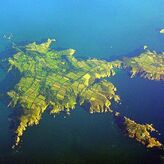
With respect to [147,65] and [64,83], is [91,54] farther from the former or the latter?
[64,83]

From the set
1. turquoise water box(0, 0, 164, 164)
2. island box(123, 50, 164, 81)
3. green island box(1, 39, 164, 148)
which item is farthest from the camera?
island box(123, 50, 164, 81)

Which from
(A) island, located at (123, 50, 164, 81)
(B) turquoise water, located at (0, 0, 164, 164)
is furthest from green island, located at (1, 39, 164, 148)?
(B) turquoise water, located at (0, 0, 164, 164)

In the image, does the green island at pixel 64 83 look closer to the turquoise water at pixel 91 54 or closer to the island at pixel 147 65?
the island at pixel 147 65

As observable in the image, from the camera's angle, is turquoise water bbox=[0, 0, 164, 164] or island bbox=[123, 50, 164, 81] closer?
turquoise water bbox=[0, 0, 164, 164]

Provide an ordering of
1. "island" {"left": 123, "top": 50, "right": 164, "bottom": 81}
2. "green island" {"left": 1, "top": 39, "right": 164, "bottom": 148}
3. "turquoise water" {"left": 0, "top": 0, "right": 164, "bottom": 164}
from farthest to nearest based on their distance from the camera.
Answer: "island" {"left": 123, "top": 50, "right": 164, "bottom": 81} → "green island" {"left": 1, "top": 39, "right": 164, "bottom": 148} → "turquoise water" {"left": 0, "top": 0, "right": 164, "bottom": 164}

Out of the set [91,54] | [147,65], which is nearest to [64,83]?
[91,54]

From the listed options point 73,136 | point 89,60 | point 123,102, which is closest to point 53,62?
point 89,60

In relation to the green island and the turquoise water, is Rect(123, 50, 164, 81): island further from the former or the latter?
the turquoise water

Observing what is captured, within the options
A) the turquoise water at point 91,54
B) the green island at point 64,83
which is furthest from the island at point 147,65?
the turquoise water at point 91,54
